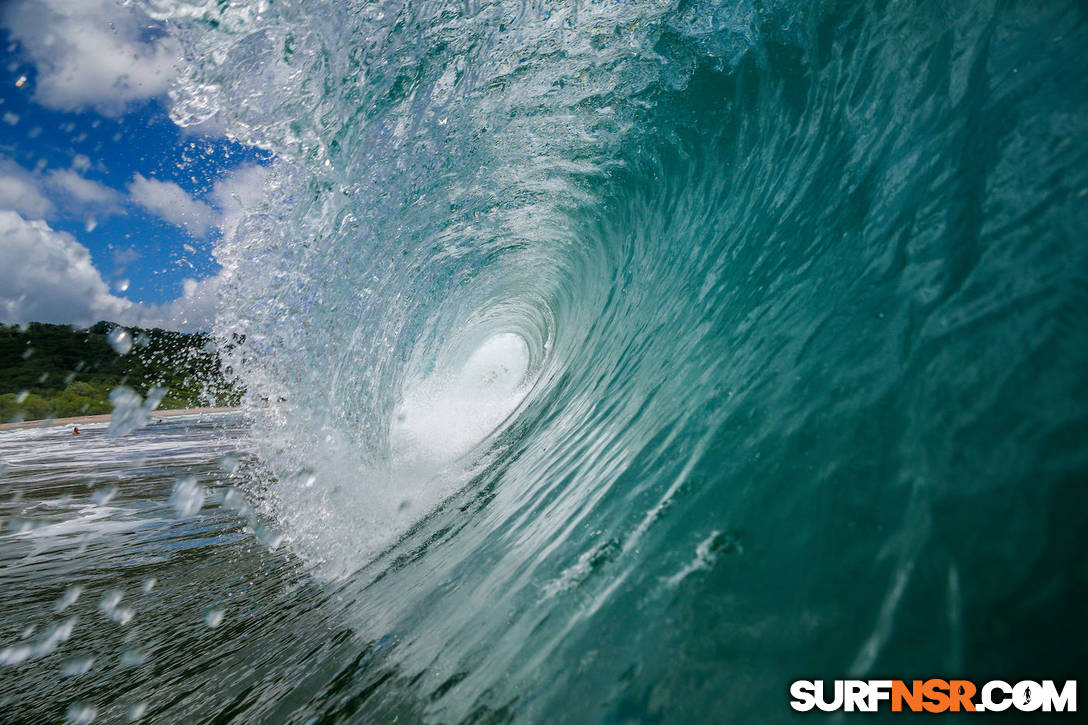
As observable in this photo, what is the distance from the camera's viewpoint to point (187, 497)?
7875mm

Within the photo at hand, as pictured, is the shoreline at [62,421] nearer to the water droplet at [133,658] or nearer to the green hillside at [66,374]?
the green hillside at [66,374]

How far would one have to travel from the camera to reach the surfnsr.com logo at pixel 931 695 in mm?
913

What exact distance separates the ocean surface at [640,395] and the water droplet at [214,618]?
0.06 metres

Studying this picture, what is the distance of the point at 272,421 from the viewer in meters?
5.58

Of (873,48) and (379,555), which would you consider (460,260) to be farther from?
(873,48)

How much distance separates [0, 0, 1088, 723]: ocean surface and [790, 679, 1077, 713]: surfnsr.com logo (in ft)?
0.07

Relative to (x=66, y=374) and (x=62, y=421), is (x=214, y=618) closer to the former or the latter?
(x=62, y=421)

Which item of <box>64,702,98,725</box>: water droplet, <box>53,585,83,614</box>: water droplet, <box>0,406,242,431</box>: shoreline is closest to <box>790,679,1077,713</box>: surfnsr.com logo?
<box>64,702,98,725</box>: water droplet

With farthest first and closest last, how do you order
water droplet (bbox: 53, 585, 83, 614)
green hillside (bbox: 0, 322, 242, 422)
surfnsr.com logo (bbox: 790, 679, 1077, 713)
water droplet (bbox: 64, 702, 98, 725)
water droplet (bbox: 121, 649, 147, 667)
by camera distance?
green hillside (bbox: 0, 322, 242, 422) → water droplet (bbox: 53, 585, 83, 614) → water droplet (bbox: 121, 649, 147, 667) → water droplet (bbox: 64, 702, 98, 725) → surfnsr.com logo (bbox: 790, 679, 1077, 713)

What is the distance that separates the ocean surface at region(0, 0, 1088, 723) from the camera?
4.42ft

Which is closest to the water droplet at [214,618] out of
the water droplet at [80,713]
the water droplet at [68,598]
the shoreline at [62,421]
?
the water droplet at [80,713]

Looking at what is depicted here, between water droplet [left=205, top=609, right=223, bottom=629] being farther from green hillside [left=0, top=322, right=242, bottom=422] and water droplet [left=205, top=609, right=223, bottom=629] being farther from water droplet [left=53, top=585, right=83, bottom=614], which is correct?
green hillside [left=0, top=322, right=242, bottom=422]

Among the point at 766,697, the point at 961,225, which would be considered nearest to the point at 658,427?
the point at 961,225

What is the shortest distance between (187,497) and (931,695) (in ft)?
30.5
